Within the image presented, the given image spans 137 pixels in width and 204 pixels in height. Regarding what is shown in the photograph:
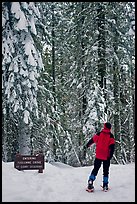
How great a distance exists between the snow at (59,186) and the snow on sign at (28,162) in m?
0.21

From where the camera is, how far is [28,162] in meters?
11.8

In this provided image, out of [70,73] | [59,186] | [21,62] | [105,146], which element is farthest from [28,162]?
[70,73]

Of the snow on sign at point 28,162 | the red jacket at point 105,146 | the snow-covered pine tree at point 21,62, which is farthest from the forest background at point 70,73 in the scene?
the red jacket at point 105,146

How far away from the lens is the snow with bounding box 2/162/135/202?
339 inches

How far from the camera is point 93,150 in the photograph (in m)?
18.0

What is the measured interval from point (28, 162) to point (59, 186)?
227 cm

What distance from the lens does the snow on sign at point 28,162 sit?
11609mm

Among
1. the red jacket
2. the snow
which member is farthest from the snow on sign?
the red jacket

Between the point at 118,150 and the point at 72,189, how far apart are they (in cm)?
1120

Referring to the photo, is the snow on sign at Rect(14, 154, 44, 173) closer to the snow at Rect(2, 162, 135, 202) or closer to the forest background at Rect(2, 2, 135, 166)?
the snow at Rect(2, 162, 135, 202)

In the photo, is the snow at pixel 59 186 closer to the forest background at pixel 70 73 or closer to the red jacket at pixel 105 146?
the red jacket at pixel 105 146

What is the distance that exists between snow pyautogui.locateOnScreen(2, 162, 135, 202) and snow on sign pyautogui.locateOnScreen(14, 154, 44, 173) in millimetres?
209

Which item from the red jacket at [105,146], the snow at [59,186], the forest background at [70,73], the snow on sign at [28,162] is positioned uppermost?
the forest background at [70,73]

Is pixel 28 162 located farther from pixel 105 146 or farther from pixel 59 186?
pixel 105 146
